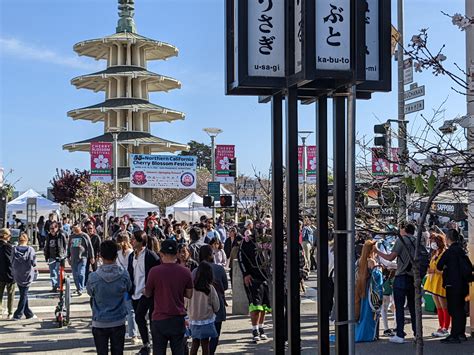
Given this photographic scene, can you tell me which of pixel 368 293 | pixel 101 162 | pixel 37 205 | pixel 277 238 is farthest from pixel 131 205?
pixel 277 238

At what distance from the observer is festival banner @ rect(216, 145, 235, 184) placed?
35.8m

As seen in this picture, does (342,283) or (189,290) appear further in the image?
(189,290)

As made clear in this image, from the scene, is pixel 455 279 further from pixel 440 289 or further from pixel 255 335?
pixel 255 335

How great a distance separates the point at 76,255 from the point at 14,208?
83.2 feet

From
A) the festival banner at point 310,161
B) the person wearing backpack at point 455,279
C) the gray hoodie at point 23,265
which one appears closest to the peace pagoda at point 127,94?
the festival banner at point 310,161

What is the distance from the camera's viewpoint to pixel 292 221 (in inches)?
245

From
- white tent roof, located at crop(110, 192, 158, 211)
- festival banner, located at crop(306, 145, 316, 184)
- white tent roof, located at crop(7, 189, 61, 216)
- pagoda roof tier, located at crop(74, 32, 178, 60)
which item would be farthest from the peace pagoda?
festival banner, located at crop(306, 145, 316, 184)

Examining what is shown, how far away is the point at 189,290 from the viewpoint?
7570 mm

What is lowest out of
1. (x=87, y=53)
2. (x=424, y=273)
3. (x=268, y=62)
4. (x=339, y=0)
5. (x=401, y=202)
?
(x=424, y=273)

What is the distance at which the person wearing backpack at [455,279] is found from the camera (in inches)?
416

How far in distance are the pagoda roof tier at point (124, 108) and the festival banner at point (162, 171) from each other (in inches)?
664

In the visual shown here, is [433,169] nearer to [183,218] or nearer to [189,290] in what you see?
[189,290]

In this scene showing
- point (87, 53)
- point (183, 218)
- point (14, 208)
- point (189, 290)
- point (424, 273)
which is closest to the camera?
point (189, 290)

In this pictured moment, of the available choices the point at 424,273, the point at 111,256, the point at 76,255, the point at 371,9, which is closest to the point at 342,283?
the point at 371,9
